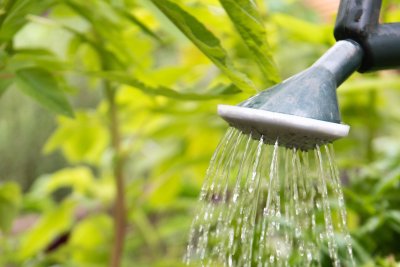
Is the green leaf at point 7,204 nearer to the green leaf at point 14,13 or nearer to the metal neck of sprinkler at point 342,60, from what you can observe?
the green leaf at point 14,13

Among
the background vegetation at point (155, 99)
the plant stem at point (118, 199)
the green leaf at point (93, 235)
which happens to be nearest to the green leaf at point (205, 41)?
the background vegetation at point (155, 99)

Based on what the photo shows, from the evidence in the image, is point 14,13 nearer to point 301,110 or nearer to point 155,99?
point 301,110

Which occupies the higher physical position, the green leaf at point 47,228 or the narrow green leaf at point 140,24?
the narrow green leaf at point 140,24

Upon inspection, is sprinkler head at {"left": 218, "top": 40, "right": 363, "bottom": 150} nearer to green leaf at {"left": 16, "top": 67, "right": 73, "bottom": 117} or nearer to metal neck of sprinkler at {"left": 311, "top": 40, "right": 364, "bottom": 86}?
metal neck of sprinkler at {"left": 311, "top": 40, "right": 364, "bottom": 86}

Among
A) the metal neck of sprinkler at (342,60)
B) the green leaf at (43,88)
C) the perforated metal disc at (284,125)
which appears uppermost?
the green leaf at (43,88)

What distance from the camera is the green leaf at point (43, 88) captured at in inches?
21.2

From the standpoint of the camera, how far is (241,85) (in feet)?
1.41

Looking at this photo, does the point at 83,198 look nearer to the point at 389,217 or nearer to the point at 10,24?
the point at 389,217

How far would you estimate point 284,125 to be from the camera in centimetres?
34

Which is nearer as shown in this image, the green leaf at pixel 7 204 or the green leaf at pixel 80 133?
the green leaf at pixel 7 204

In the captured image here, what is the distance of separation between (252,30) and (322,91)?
8cm

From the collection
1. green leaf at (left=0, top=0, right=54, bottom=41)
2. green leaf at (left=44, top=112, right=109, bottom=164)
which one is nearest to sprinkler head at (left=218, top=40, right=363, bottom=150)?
green leaf at (left=0, top=0, right=54, bottom=41)

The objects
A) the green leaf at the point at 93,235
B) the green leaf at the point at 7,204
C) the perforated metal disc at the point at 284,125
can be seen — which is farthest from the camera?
the green leaf at the point at 93,235

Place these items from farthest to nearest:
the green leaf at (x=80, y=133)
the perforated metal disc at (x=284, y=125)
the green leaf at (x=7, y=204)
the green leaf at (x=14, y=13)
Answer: the green leaf at (x=80, y=133)
the green leaf at (x=7, y=204)
the green leaf at (x=14, y=13)
the perforated metal disc at (x=284, y=125)
